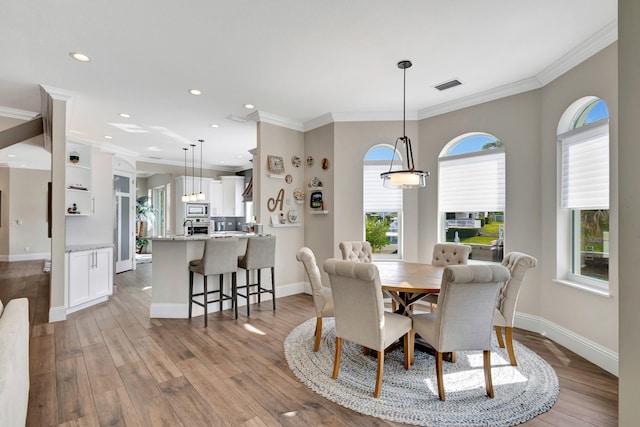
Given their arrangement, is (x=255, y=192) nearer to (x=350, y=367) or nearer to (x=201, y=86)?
(x=201, y=86)

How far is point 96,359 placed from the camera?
2795 mm

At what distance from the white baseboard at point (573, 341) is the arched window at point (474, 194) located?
0.82 meters

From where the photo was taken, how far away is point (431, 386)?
2352 millimetres

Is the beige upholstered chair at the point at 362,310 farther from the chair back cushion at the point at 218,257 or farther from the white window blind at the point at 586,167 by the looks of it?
the white window blind at the point at 586,167

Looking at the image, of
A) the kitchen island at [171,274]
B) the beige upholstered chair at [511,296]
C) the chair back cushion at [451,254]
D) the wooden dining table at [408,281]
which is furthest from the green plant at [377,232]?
the kitchen island at [171,274]

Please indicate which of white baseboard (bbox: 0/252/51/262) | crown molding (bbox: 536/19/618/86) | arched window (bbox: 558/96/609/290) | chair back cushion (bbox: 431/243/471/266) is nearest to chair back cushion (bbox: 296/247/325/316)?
chair back cushion (bbox: 431/243/471/266)

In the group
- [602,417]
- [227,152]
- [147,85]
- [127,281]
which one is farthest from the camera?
[227,152]

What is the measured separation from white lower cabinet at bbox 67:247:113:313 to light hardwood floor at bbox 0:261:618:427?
274 mm

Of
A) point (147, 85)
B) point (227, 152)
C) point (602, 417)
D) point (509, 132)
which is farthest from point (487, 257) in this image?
point (227, 152)

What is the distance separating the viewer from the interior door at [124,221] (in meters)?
7.00

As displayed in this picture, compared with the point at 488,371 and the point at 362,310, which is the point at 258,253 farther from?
the point at 488,371

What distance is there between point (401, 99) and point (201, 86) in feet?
8.33

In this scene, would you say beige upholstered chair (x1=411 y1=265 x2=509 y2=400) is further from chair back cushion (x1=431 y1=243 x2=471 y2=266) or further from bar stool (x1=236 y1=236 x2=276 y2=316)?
bar stool (x1=236 y1=236 x2=276 y2=316)

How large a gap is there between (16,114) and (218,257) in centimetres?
361
